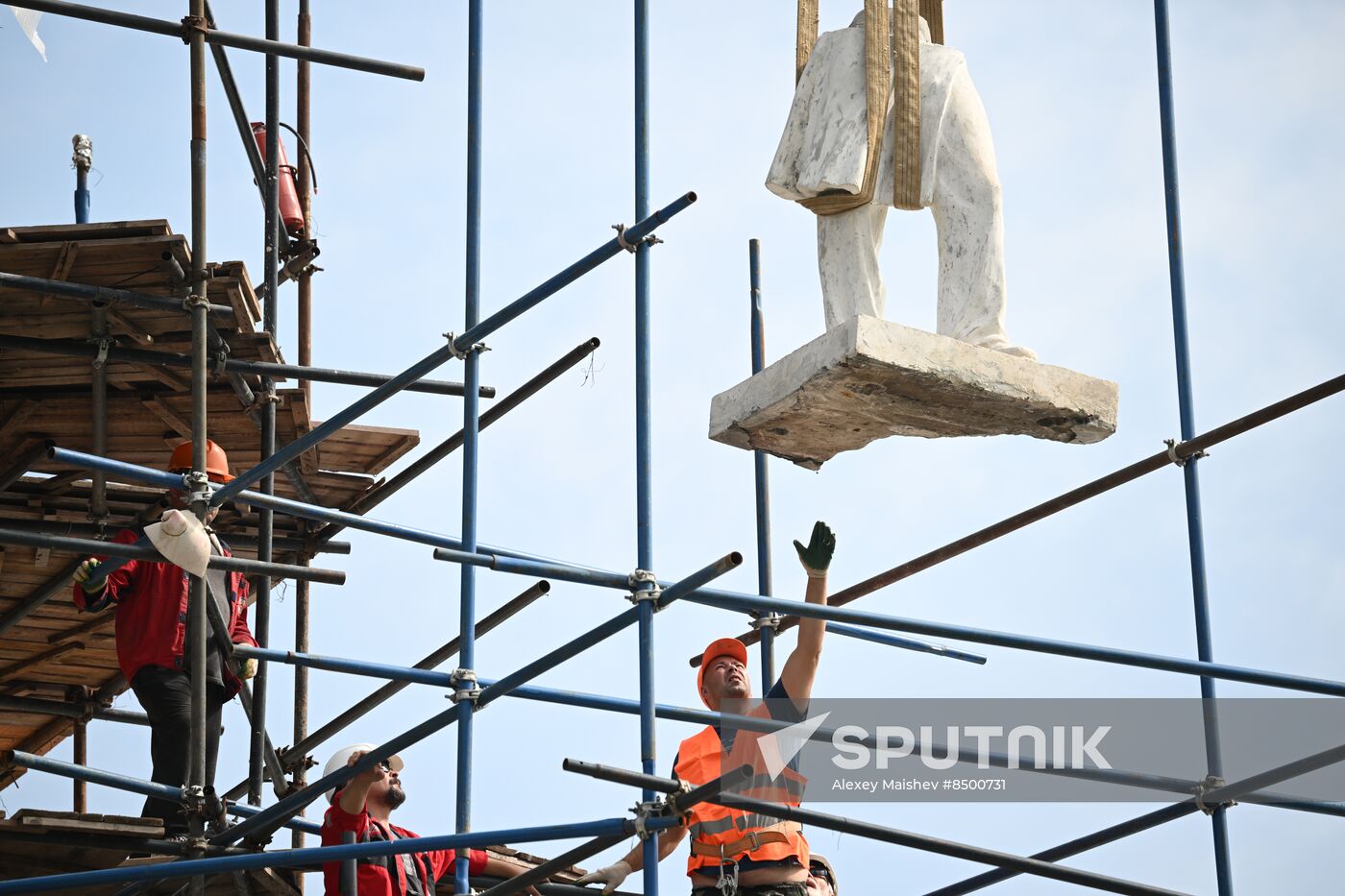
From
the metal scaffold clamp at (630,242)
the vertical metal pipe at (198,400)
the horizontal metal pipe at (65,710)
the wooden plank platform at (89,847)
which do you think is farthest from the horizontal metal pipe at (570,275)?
the horizontal metal pipe at (65,710)

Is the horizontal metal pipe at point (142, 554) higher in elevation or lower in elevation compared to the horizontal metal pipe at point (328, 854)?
higher

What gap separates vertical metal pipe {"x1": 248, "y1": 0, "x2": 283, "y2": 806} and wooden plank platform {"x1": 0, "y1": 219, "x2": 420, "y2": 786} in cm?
25

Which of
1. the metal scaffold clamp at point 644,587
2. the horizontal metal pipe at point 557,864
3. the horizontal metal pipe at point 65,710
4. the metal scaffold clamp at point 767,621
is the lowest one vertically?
the horizontal metal pipe at point 557,864

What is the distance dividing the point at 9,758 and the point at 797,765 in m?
3.02

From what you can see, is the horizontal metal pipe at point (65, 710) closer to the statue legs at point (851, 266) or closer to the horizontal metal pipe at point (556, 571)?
the horizontal metal pipe at point (556, 571)

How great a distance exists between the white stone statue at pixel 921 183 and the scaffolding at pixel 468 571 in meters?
0.69

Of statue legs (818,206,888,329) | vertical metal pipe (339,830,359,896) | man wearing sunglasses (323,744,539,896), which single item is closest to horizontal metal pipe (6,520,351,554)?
man wearing sunglasses (323,744,539,896)

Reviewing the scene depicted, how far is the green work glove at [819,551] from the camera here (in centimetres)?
786

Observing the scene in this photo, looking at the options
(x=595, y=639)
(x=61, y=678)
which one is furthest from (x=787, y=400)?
(x=61, y=678)

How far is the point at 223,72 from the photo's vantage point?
10508 millimetres

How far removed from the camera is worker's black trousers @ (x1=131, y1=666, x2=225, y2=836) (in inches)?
357

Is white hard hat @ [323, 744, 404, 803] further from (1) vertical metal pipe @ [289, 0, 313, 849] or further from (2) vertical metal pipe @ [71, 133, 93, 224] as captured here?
(2) vertical metal pipe @ [71, 133, 93, 224]

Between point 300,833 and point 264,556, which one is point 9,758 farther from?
point 264,556

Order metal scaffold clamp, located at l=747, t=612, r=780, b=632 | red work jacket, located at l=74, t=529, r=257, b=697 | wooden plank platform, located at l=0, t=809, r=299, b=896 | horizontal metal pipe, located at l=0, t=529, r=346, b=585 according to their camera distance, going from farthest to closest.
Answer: metal scaffold clamp, located at l=747, t=612, r=780, b=632 → red work jacket, located at l=74, t=529, r=257, b=697 → wooden plank platform, located at l=0, t=809, r=299, b=896 → horizontal metal pipe, located at l=0, t=529, r=346, b=585
